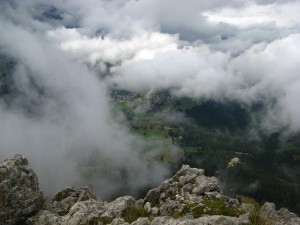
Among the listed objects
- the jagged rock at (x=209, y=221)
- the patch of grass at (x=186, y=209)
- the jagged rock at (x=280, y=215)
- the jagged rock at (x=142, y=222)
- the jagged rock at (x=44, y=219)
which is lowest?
the jagged rock at (x=280, y=215)

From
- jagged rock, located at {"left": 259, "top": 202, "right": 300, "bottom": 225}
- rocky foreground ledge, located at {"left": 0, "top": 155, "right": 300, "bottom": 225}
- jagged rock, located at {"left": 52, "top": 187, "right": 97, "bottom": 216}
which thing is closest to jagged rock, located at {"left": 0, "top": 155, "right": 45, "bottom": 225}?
rocky foreground ledge, located at {"left": 0, "top": 155, "right": 300, "bottom": 225}

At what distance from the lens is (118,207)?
193 ft

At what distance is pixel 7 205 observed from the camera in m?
59.3

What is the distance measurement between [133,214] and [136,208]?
2.72 m

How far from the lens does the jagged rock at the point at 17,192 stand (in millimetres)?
59219

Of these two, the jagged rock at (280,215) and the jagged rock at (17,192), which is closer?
the jagged rock at (17,192)

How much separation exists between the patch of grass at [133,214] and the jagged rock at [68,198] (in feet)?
61.8

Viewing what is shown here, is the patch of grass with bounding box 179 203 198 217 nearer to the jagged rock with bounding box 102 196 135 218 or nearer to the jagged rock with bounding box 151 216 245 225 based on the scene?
the jagged rock with bounding box 151 216 245 225

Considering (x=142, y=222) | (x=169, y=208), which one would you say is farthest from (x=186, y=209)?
(x=142, y=222)

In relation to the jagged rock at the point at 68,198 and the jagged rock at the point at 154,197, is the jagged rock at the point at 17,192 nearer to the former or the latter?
the jagged rock at the point at 68,198

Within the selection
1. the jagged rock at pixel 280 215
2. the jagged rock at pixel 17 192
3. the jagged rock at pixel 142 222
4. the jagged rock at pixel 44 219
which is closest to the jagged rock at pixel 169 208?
the jagged rock at pixel 142 222

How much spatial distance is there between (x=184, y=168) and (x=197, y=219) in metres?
33.4

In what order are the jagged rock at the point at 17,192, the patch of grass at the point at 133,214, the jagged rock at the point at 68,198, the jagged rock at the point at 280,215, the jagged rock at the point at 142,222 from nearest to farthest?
the jagged rock at the point at 142,222 < the patch of grass at the point at 133,214 < the jagged rock at the point at 17,192 < the jagged rock at the point at 280,215 < the jagged rock at the point at 68,198

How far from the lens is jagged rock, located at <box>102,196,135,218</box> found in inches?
2248
